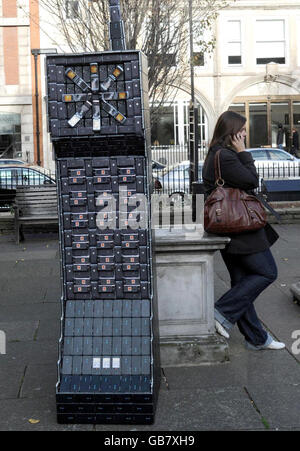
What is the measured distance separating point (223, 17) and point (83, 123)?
33083 millimetres

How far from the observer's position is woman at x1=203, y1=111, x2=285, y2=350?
5.48m

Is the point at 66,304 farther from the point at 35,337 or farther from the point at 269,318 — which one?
the point at 269,318

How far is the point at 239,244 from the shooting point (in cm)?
552

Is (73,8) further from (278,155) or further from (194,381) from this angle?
(194,381)

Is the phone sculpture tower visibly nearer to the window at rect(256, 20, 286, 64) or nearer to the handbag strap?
the handbag strap

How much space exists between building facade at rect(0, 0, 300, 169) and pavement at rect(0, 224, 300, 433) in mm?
27447

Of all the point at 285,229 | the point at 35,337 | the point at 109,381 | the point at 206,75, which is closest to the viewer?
the point at 109,381

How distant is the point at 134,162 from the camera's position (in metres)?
4.55

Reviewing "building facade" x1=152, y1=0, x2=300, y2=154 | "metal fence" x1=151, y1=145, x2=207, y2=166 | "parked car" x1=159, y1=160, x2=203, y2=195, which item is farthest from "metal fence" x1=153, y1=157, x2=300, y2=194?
"building facade" x1=152, y1=0, x2=300, y2=154

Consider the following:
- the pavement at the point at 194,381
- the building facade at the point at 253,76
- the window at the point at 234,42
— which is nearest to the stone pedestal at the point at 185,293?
the pavement at the point at 194,381

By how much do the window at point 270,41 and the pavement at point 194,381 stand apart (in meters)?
30.1

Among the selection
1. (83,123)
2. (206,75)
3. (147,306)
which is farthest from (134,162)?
(206,75)

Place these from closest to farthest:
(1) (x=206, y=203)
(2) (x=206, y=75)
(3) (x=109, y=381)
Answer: (3) (x=109, y=381) < (1) (x=206, y=203) < (2) (x=206, y=75)

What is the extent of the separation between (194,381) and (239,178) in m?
1.55
